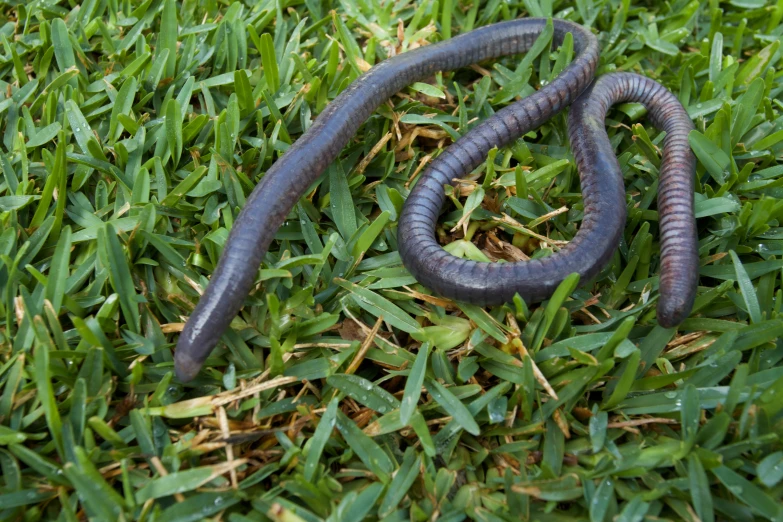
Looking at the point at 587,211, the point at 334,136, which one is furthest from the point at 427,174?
the point at 587,211

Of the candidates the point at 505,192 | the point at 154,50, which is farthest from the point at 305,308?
the point at 154,50

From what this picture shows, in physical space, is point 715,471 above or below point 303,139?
below

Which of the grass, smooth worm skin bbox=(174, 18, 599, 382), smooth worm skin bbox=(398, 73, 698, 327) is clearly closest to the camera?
the grass

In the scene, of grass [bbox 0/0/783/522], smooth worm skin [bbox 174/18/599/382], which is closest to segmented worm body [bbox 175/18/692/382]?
smooth worm skin [bbox 174/18/599/382]

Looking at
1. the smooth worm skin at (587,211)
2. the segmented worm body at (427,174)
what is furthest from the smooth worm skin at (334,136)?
the smooth worm skin at (587,211)

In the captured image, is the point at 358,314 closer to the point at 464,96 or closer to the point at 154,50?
the point at 464,96

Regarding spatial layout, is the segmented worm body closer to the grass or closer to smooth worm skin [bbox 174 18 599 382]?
smooth worm skin [bbox 174 18 599 382]

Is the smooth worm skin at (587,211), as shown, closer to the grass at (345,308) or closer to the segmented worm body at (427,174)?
the segmented worm body at (427,174)
